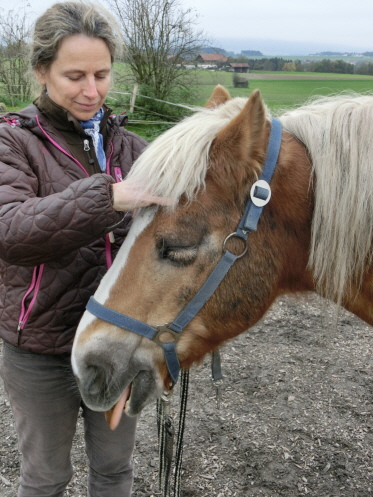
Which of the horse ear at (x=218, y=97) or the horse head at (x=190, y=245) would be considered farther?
the horse ear at (x=218, y=97)

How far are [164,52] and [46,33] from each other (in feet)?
A: 42.4

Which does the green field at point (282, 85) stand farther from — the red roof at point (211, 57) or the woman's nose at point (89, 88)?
the woman's nose at point (89, 88)

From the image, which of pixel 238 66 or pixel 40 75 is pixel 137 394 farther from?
Result: pixel 238 66

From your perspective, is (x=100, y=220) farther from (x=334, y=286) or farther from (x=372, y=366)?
(x=372, y=366)

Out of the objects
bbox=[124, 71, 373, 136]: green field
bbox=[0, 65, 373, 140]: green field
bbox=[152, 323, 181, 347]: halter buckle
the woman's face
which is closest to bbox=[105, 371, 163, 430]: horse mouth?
bbox=[152, 323, 181, 347]: halter buckle

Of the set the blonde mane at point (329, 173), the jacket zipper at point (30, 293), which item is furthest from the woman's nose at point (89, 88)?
the jacket zipper at point (30, 293)

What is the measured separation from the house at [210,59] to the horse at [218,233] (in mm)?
13295

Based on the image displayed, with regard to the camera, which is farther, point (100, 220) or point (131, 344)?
point (131, 344)

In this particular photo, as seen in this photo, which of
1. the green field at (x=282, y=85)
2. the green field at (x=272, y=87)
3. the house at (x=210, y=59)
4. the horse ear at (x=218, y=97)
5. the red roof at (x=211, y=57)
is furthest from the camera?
the red roof at (x=211, y=57)

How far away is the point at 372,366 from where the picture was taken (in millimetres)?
4109

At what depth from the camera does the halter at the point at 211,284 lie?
164 cm

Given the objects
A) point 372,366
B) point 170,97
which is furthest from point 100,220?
point 170,97

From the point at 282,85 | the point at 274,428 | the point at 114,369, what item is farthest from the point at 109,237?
the point at 282,85

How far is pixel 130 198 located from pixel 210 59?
1414 cm
